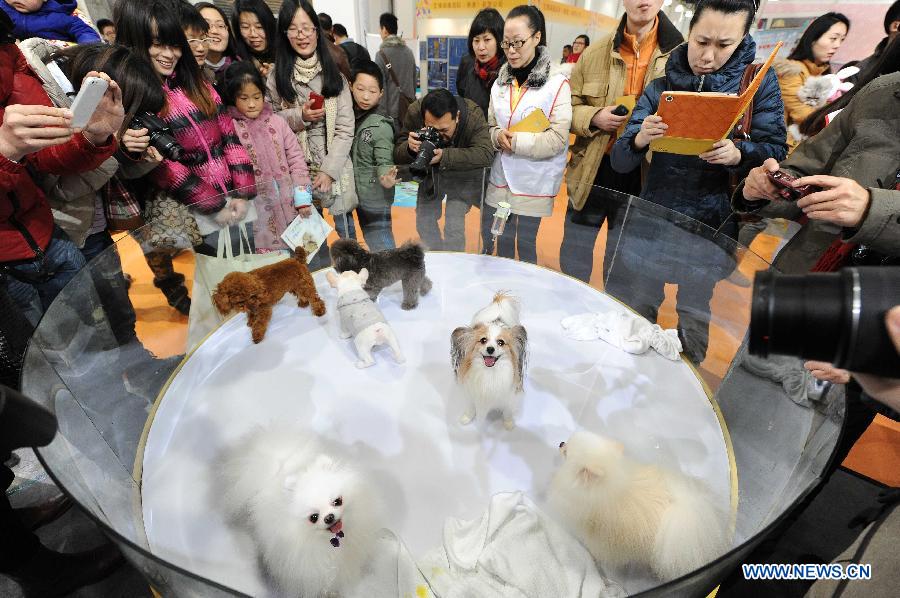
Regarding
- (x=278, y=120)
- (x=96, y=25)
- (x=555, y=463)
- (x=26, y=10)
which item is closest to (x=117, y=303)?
(x=278, y=120)

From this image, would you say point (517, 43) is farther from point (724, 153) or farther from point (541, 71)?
point (724, 153)

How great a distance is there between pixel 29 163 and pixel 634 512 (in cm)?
210

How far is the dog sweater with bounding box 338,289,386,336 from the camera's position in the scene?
5.62 ft

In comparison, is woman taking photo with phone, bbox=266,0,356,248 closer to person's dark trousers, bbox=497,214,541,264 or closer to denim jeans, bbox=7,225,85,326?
person's dark trousers, bbox=497,214,541,264

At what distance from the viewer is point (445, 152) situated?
229cm

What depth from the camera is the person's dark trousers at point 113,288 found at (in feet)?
5.20

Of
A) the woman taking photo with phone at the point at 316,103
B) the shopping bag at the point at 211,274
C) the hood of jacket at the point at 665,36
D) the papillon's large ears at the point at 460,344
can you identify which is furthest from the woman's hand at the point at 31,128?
the hood of jacket at the point at 665,36

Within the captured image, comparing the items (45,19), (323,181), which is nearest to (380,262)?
(323,181)

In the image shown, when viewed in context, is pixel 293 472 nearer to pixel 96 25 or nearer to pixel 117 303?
pixel 117 303

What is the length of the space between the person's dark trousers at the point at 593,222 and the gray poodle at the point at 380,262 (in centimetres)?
92

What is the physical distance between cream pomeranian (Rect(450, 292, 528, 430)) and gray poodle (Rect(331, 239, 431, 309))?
61cm

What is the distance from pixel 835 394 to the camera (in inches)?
43.0

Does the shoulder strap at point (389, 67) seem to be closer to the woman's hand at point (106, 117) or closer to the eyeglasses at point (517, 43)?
the eyeglasses at point (517, 43)

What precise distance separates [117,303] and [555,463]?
175 centimetres
